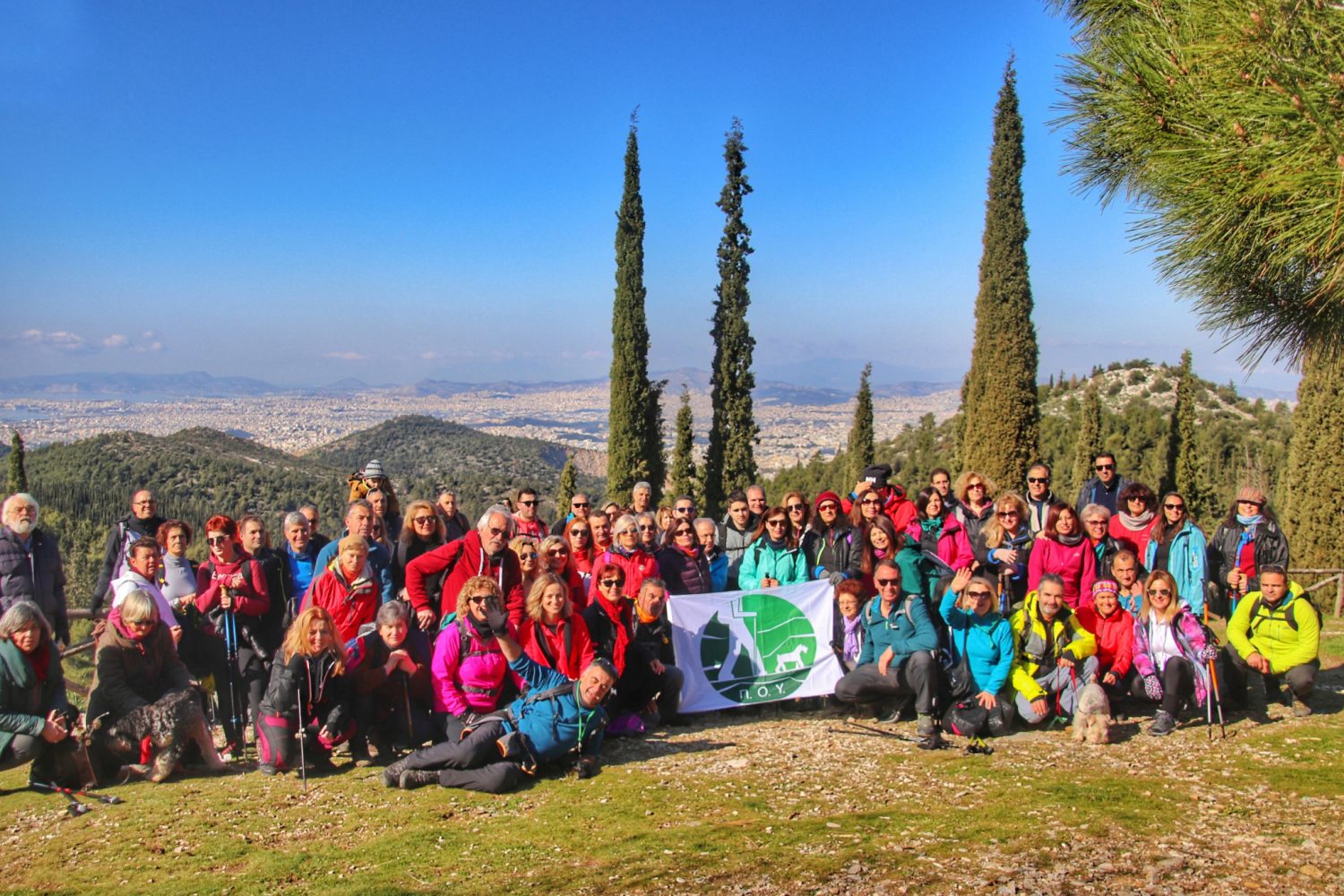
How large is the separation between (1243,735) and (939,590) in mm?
2377

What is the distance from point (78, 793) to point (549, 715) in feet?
9.96

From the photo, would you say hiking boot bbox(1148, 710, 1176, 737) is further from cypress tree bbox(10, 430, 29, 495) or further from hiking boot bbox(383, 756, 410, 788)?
cypress tree bbox(10, 430, 29, 495)

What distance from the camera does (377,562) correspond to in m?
7.06

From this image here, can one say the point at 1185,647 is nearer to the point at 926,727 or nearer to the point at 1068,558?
the point at 1068,558

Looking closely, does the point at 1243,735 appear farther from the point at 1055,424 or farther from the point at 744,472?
the point at 1055,424

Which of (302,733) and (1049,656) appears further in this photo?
(1049,656)

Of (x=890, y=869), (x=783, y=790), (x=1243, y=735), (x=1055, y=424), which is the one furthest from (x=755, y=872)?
(x=1055, y=424)

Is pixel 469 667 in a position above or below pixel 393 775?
above

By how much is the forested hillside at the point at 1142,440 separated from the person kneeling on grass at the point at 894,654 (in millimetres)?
15539

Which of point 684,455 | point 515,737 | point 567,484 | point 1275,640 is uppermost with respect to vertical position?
point 684,455

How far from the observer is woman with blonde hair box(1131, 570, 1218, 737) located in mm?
6605

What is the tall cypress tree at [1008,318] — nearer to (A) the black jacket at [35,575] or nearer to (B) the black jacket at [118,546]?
(B) the black jacket at [118,546]

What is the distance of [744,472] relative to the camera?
2692 centimetres

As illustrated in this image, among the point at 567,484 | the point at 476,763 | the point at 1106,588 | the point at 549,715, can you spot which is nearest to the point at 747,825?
the point at 549,715
